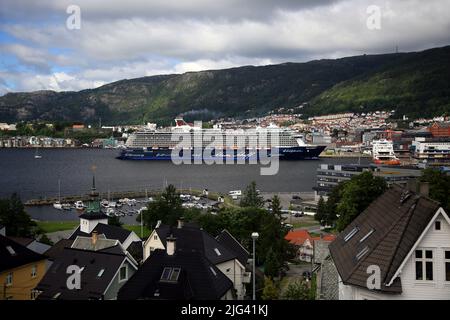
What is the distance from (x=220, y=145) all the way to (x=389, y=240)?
6331 cm

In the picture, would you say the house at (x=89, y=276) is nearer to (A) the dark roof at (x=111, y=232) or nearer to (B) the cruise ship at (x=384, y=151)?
(A) the dark roof at (x=111, y=232)

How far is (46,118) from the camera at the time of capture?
156 meters

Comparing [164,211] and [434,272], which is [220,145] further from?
[434,272]

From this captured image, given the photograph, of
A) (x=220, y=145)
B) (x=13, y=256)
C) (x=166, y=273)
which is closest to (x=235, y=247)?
(x=166, y=273)

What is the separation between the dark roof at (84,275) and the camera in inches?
291

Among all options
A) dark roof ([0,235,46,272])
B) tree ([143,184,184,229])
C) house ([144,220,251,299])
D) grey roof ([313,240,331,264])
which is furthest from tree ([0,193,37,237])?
grey roof ([313,240,331,264])

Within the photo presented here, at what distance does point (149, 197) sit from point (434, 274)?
2880 centimetres

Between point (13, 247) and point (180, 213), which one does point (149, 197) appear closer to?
point (180, 213)

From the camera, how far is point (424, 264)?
452 centimetres

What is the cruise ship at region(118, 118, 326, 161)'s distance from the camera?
219ft

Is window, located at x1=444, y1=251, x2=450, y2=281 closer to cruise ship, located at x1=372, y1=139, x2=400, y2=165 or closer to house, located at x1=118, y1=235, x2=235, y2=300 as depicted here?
house, located at x1=118, y1=235, x2=235, y2=300

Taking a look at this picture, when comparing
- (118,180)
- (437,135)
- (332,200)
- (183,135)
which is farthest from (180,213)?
(437,135)

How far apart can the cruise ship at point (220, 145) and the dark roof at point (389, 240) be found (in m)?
60.5
